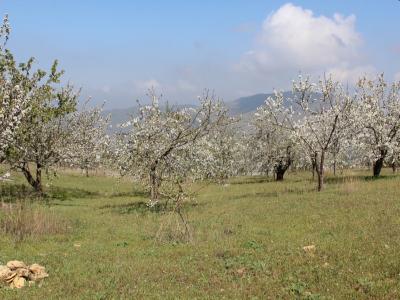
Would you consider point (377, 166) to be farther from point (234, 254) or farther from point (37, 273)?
point (37, 273)

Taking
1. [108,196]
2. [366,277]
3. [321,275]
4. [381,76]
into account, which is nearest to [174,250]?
[321,275]

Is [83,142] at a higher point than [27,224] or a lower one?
higher

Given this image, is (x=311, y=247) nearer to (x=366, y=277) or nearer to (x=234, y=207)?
(x=366, y=277)

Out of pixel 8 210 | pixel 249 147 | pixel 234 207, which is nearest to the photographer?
pixel 8 210

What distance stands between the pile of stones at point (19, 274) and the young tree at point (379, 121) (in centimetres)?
3539

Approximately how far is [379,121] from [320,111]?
11.3 m

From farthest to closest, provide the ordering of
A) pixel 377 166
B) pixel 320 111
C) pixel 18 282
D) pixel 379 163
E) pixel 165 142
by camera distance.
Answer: pixel 377 166 < pixel 379 163 < pixel 320 111 < pixel 165 142 < pixel 18 282

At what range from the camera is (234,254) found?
1734cm

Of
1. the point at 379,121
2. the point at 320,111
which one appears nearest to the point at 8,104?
the point at 320,111

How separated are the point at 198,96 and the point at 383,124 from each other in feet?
71.8

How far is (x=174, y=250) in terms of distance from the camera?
18906 mm

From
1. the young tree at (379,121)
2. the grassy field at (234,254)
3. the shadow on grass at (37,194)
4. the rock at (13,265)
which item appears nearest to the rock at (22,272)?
the rock at (13,265)

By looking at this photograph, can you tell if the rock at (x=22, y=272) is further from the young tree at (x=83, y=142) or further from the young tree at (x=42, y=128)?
the young tree at (x=83, y=142)

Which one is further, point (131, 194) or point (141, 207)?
point (131, 194)
